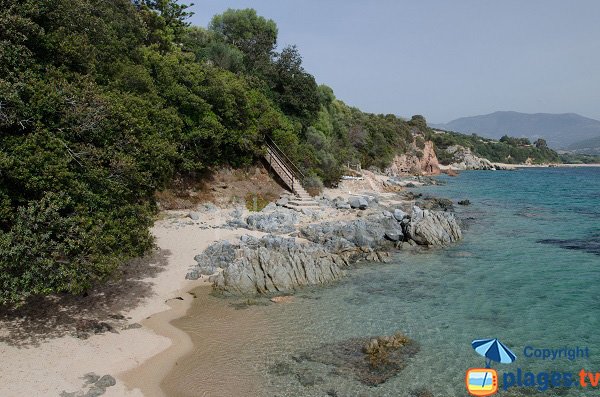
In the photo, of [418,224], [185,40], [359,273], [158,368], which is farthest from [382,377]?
[185,40]

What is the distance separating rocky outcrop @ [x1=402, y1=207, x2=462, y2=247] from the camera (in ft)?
85.6

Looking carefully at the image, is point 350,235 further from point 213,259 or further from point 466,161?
point 466,161

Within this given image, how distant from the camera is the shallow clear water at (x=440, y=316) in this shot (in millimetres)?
11250

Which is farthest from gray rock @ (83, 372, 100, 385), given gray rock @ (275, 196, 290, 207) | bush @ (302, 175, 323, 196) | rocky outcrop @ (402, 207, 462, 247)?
bush @ (302, 175, 323, 196)

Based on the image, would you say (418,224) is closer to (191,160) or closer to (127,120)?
(191,160)

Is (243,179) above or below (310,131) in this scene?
below

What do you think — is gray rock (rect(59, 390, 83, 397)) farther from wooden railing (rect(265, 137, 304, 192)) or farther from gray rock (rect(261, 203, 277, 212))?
wooden railing (rect(265, 137, 304, 192))

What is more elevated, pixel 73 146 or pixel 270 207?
pixel 73 146

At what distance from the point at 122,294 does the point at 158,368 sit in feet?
18.0

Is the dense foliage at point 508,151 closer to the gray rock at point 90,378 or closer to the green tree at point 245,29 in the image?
the green tree at point 245,29

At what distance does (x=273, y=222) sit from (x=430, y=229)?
10.3 metres

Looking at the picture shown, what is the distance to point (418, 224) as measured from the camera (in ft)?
87.8

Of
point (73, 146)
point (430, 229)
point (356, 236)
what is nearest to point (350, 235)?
point (356, 236)
